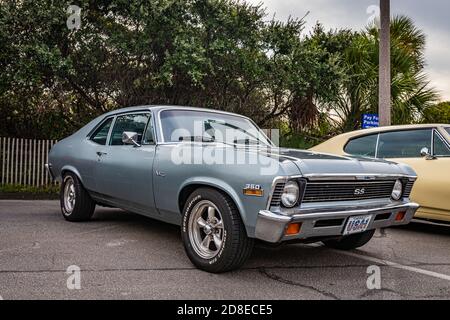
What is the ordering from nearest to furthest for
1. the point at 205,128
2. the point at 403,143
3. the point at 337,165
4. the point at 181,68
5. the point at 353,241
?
the point at 337,165
the point at 353,241
the point at 205,128
the point at 403,143
the point at 181,68

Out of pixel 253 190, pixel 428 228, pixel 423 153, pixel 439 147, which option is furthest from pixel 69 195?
pixel 428 228

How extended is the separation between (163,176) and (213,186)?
0.75 m

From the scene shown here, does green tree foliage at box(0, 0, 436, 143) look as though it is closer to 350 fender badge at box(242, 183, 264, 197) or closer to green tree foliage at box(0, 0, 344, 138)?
green tree foliage at box(0, 0, 344, 138)

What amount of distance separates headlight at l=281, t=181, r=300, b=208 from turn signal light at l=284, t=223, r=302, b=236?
148 mm

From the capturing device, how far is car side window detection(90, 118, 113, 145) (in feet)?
19.1

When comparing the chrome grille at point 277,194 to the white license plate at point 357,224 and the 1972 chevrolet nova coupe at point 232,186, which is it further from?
the white license plate at point 357,224

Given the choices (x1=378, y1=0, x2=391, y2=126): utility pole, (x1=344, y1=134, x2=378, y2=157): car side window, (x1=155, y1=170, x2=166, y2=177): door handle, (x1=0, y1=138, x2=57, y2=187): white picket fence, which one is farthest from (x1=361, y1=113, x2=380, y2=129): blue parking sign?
(x1=0, y1=138, x2=57, y2=187): white picket fence

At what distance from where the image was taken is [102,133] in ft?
19.4

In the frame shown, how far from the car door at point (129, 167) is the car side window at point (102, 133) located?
0.52 ft

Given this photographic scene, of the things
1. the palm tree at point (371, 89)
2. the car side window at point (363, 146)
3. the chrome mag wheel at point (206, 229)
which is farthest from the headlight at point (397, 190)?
the palm tree at point (371, 89)

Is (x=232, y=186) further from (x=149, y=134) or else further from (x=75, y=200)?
(x=75, y=200)

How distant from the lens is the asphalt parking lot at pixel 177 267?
339 cm

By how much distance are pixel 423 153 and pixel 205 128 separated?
2842mm
